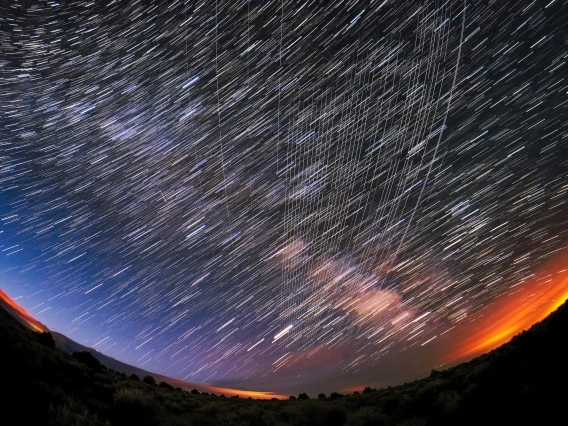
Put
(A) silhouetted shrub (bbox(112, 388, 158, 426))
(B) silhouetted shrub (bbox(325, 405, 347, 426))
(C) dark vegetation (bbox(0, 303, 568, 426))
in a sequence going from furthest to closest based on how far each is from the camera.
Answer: (B) silhouetted shrub (bbox(325, 405, 347, 426))
(A) silhouetted shrub (bbox(112, 388, 158, 426))
(C) dark vegetation (bbox(0, 303, 568, 426))

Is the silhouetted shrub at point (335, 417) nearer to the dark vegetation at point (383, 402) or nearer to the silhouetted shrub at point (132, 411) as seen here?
the dark vegetation at point (383, 402)

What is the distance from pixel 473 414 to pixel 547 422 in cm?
167

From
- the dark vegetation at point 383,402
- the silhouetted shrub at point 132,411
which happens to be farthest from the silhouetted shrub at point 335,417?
the silhouetted shrub at point 132,411

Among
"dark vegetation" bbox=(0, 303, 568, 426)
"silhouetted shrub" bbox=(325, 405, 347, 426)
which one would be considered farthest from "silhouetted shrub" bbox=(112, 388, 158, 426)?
"silhouetted shrub" bbox=(325, 405, 347, 426)

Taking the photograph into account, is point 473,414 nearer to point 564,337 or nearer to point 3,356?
point 564,337

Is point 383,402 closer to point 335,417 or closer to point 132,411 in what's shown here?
point 335,417

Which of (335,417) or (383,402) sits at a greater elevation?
(335,417)

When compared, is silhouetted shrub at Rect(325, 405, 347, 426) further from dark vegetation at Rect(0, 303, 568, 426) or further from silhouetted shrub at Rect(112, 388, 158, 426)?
silhouetted shrub at Rect(112, 388, 158, 426)

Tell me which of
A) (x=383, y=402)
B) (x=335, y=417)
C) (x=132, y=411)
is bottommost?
(x=383, y=402)

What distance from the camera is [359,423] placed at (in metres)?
7.59

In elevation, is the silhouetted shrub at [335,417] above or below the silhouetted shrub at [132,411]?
below

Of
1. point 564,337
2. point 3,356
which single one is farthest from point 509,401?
point 3,356

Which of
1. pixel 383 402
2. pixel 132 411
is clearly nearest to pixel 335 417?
pixel 383 402

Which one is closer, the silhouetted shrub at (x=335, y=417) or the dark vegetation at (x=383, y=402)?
the dark vegetation at (x=383, y=402)
